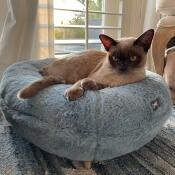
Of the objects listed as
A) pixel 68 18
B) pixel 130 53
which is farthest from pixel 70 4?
pixel 130 53

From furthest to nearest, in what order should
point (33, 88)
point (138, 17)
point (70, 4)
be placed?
point (138, 17)
point (70, 4)
point (33, 88)

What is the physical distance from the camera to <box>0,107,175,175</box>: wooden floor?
0.88 m

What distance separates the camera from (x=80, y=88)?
34.1 inches

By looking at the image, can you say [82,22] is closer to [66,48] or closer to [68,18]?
[68,18]

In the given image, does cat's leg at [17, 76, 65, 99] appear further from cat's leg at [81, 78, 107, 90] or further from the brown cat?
cat's leg at [81, 78, 107, 90]

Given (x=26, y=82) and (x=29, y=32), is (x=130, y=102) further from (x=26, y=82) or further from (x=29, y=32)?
(x=29, y=32)

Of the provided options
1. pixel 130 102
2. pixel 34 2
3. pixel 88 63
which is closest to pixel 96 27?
pixel 34 2

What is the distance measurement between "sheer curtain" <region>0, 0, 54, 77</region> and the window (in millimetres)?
193

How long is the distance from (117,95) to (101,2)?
136 centimetres

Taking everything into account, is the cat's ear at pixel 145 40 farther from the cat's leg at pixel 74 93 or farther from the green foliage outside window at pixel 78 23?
the green foliage outside window at pixel 78 23

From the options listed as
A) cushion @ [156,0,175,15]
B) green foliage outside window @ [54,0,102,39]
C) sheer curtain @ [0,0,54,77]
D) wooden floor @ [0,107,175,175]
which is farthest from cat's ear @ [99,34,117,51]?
green foliage outside window @ [54,0,102,39]

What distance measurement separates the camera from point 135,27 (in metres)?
2.08

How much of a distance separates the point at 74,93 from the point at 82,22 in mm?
1222

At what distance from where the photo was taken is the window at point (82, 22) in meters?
1.82
